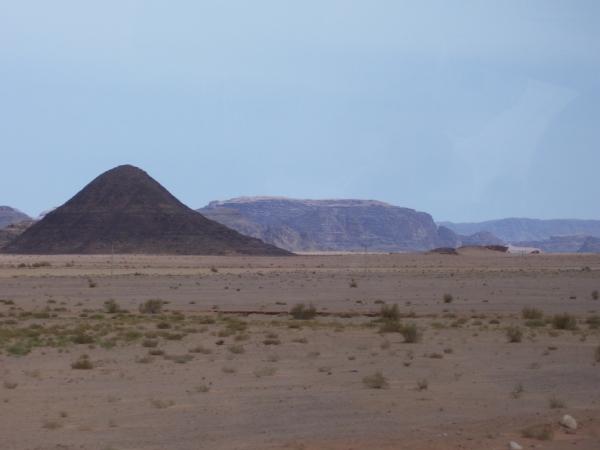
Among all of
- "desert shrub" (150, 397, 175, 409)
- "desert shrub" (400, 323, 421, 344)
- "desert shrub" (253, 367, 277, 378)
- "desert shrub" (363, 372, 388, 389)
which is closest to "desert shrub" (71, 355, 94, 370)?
"desert shrub" (253, 367, 277, 378)

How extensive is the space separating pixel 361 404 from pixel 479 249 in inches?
5711

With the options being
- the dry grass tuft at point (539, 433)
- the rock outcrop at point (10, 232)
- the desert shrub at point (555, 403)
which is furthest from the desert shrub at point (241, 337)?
the rock outcrop at point (10, 232)

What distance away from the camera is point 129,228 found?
152m

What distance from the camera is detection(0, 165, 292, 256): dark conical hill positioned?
14471 cm

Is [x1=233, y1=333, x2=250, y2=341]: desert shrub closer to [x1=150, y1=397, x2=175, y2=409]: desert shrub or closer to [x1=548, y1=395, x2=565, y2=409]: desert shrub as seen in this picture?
Answer: [x1=150, y1=397, x2=175, y2=409]: desert shrub

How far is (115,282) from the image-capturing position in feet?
193

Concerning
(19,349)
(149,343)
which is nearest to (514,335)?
(149,343)

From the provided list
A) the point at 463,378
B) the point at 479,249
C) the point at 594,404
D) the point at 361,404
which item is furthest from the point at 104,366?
the point at 479,249

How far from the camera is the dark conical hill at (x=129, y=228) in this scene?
145 meters

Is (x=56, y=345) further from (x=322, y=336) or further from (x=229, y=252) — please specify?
(x=229, y=252)

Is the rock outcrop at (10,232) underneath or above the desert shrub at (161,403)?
above

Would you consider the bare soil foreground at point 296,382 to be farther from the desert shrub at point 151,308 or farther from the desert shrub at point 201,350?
the desert shrub at point 151,308

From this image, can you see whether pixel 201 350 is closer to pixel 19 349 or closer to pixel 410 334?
pixel 19 349

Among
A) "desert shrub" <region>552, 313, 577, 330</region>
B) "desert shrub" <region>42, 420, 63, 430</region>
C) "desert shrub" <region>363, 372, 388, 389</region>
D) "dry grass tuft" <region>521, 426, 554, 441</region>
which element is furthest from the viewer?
"desert shrub" <region>552, 313, 577, 330</region>
